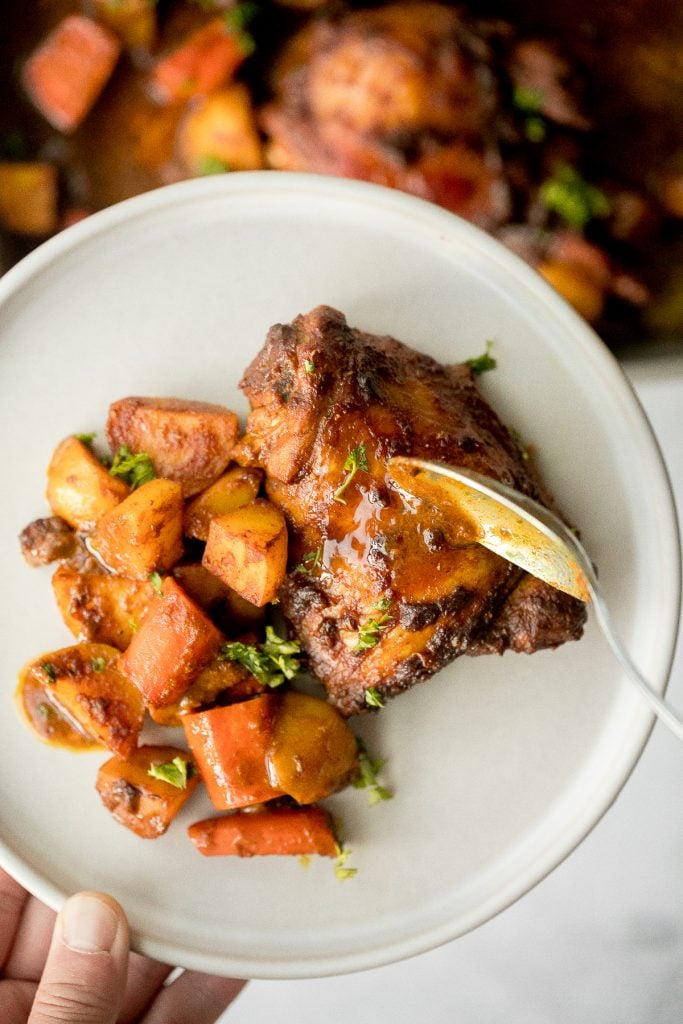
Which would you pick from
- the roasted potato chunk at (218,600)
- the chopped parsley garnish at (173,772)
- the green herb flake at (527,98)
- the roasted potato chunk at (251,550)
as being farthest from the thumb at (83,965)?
the green herb flake at (527,98)

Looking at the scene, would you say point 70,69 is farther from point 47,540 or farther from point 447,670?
Answer: point 447,670

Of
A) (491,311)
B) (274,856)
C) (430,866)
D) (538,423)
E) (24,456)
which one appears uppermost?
(24,456)

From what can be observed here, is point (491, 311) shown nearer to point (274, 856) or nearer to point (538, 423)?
point (538, 423)

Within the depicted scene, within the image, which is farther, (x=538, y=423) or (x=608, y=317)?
(x=608, y=317)

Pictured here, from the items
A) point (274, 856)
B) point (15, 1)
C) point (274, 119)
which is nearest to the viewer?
point (274, 856)

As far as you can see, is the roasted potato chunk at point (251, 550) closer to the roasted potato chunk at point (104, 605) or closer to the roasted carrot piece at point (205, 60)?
→ the roasted potato chunk at point (104, 605)

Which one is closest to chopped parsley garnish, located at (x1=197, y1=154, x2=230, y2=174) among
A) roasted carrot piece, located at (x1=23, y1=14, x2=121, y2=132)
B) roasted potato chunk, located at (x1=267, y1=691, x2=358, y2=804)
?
roasted carrot piece, located at (x1=23, y1=14, x2=121, y2=132)

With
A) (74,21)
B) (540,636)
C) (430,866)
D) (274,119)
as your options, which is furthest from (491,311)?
(74,21)
